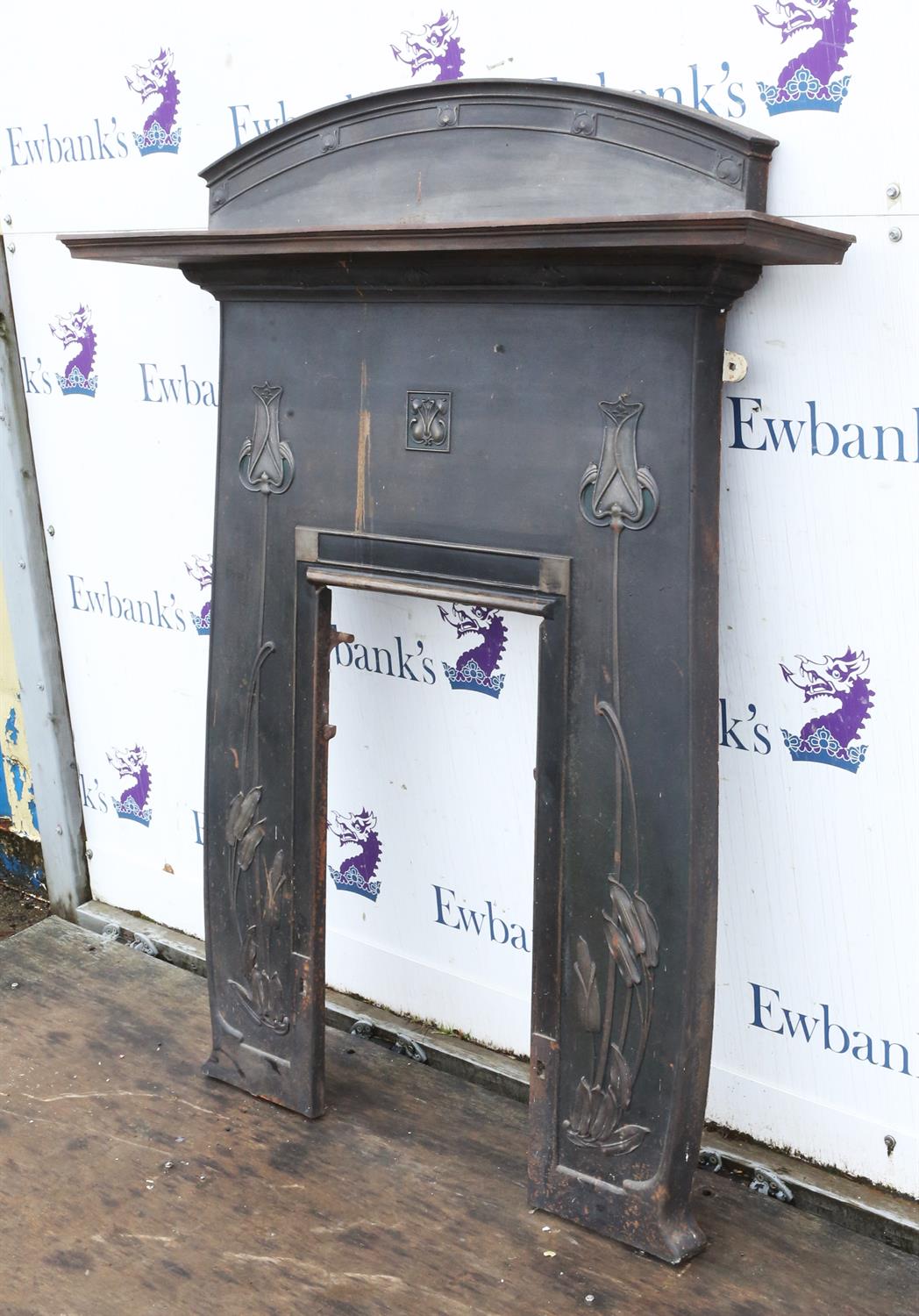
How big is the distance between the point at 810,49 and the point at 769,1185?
1605 millimetres

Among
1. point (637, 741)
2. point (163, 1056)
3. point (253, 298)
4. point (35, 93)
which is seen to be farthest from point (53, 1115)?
point (35, 93)

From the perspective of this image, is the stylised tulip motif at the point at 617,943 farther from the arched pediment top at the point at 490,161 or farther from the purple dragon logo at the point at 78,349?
the purple dragon logo at the point at 78,349

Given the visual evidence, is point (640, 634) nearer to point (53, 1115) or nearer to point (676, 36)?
point (676, 36)

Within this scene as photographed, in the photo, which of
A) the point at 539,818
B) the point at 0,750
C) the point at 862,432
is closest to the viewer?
the point at 862,432

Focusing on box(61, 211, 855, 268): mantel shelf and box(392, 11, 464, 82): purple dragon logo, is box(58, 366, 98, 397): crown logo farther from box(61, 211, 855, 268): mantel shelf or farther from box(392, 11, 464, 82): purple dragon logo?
box(392, 11, 464, 82): purple dragon logo

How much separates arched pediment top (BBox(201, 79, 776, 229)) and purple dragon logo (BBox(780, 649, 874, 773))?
24.4 inches

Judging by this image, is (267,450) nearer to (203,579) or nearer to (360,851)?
(203,579)

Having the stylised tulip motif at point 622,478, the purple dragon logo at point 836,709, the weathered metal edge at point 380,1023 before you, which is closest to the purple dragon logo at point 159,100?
the stylised tulip motif at point 622,478

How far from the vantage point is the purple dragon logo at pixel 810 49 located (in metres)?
1.69

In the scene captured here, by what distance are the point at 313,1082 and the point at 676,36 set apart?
168cm

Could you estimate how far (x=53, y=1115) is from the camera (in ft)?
7.64

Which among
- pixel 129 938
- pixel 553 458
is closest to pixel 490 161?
pixel 553 458

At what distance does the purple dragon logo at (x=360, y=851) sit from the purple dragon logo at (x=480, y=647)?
0.37m

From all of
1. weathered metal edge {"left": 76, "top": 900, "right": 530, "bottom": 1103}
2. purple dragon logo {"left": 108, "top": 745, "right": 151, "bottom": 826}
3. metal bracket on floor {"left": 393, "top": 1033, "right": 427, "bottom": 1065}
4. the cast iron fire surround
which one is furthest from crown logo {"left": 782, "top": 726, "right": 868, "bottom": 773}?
purple dragon logo {"left": 108, "top": 745, "right": 151, "bottom": 826}
